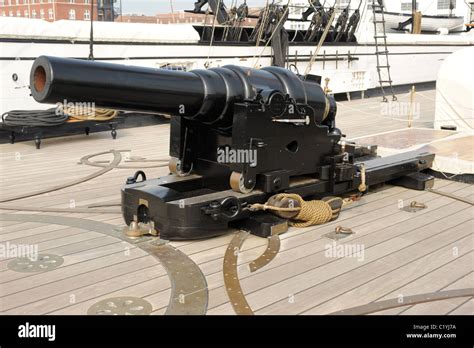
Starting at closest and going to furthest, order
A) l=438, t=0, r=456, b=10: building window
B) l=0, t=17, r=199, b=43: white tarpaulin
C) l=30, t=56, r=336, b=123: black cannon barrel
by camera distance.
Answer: l=30, t=56, r=336, b=123: black cannon barrel → l=0, t=17, r=199, b=43: white tarpaulin → l=438, t=0, r=456, b=10: building window

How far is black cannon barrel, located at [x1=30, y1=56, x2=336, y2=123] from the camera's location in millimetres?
2443

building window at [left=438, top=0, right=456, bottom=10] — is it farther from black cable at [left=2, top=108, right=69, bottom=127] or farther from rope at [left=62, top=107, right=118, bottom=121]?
black cable at [left=2, top=108, right=69, bottom=127]

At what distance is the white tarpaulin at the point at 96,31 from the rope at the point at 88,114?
1.21 m

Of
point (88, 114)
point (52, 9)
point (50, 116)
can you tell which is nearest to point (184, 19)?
point (88, 114)

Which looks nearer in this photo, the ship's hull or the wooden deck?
the wooden deck

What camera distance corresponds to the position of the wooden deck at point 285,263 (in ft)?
7.63

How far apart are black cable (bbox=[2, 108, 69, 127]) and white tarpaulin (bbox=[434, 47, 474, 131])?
4.16m

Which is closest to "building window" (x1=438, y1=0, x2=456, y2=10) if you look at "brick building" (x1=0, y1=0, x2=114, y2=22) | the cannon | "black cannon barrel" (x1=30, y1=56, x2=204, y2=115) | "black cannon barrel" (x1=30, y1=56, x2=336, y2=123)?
the cannon

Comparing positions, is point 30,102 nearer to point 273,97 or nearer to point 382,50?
point 273,97

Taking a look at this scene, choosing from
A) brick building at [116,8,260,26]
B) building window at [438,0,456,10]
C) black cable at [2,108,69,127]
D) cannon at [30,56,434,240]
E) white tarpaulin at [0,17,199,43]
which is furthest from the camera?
building window at [438,0,456,10]

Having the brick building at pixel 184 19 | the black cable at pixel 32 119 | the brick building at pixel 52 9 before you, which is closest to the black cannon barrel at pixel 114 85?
the black cable at pixel 32 119

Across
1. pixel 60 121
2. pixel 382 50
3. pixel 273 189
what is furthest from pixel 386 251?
pixel 382 50
